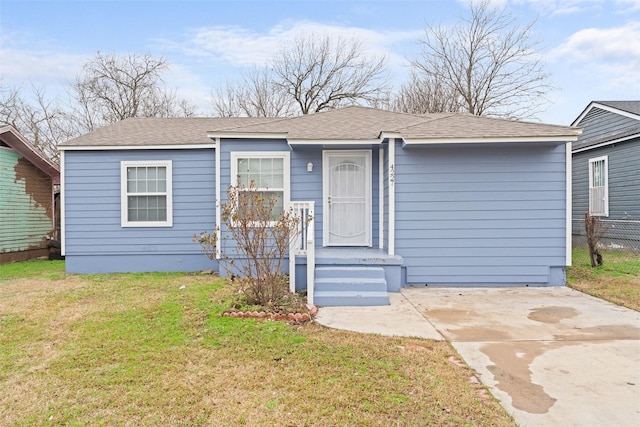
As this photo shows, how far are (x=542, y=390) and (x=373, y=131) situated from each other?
5.24 metres

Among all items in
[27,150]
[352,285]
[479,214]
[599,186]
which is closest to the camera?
[352,285]

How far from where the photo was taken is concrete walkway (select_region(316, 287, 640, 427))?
266cm

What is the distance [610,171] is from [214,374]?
517 inches

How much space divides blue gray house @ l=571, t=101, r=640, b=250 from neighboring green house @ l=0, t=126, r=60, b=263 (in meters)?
15.6

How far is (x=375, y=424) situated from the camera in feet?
7.87

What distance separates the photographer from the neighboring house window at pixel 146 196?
27.2 feet

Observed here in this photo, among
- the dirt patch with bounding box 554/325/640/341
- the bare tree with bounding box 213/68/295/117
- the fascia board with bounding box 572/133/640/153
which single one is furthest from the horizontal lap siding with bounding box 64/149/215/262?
the bare tree with bounding box 213/68/295/117

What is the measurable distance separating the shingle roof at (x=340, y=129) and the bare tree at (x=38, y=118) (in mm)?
13156

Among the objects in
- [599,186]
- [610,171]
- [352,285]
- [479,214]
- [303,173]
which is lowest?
A: [352,285]

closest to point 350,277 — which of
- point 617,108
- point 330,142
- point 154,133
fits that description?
point 330,142

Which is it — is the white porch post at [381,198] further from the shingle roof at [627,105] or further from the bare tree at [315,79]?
the bare tree at [315,79]

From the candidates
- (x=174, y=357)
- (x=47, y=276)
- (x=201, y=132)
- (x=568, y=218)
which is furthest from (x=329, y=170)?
(x=47, y=276)

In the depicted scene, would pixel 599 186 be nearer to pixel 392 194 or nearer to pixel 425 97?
pixel 392 194

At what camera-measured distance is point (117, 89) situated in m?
A: 21.5
